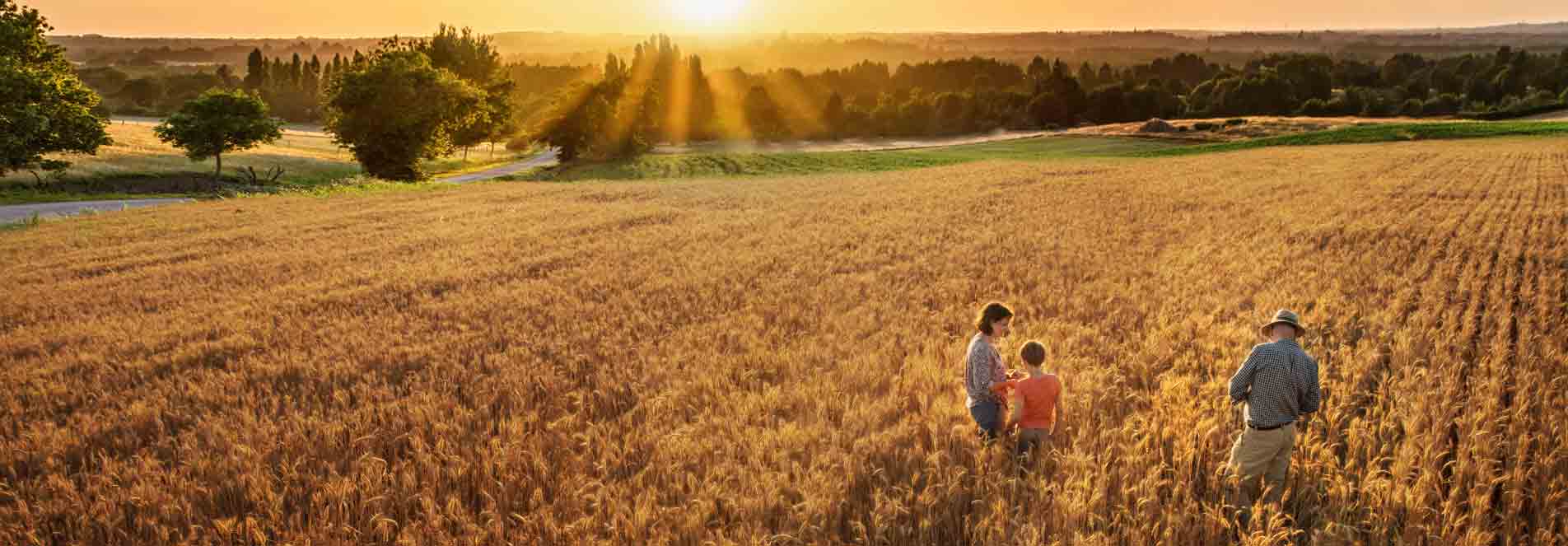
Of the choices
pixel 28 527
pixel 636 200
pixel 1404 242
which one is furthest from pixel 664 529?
pixel 636 200

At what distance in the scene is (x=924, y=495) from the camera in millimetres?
4680

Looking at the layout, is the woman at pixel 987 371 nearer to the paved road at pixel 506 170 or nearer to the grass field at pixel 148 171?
the grass field at pixel 148 171

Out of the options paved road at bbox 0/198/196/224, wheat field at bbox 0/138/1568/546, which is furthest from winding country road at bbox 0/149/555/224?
wheat field at bbox 0/138/1568/546

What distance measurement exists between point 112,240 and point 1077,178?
125ft

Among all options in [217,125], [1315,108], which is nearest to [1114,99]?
[1315,108]

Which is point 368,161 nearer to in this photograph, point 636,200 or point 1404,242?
point 636,200

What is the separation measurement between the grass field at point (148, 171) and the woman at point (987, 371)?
45714 mm

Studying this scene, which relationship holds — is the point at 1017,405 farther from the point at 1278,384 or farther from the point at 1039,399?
the point at 1278,384

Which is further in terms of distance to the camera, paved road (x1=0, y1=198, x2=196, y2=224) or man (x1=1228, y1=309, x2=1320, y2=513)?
paved road (x1=0, y1=198, x2=196, y2=224)

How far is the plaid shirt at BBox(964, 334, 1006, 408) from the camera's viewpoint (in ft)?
18.2

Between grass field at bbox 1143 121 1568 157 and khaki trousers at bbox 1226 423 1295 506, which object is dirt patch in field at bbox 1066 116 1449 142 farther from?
khaki trousers at bbox 1226 423 1295 506

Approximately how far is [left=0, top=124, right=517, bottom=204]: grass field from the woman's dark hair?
45733 mm

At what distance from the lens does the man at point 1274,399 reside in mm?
4773

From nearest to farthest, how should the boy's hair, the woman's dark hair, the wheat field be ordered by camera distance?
1. the wheat field
2. the boy's hair
3. the woman's dark hair
